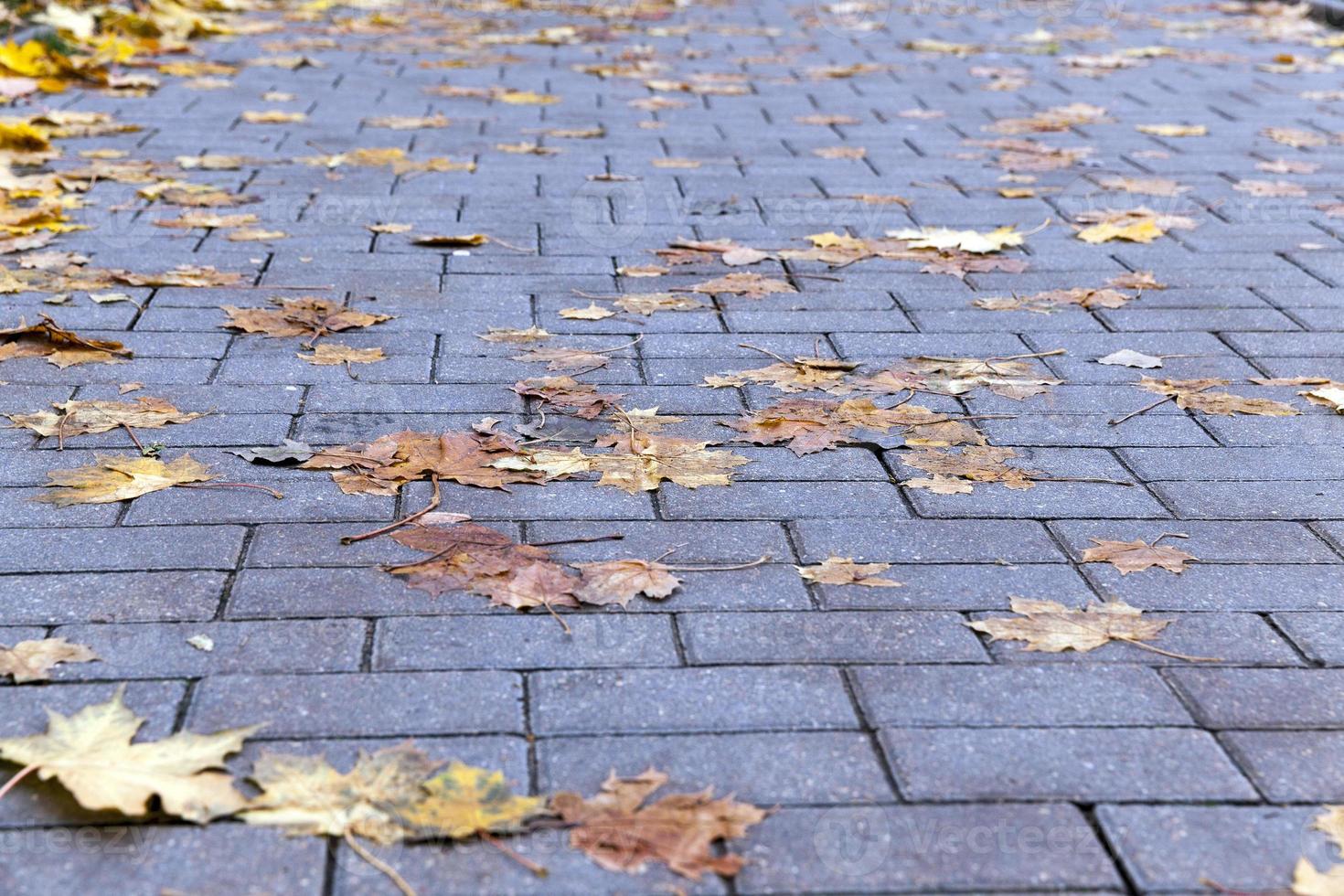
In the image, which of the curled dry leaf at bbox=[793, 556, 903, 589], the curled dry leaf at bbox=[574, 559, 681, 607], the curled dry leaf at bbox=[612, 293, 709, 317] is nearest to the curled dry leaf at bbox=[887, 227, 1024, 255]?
the curled dry leaf at bbox=[612, 293, 709, 317]

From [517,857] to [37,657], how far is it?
31.4 inches

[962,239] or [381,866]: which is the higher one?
[381,866]

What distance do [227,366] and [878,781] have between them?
1908 millimetres

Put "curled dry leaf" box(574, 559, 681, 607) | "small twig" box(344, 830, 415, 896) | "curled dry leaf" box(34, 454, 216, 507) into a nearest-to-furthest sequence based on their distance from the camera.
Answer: "small twig" box(344, 830, 415, 896) < "curled dry leaf" box(574, 559, 681, 607) < "curled dry leaf" box(34, 454, 216, 507)

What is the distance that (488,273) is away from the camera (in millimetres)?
3760

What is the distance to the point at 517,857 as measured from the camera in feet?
5.06

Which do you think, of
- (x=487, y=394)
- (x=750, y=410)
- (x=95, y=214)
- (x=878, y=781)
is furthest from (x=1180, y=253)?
(x=95, y=214)

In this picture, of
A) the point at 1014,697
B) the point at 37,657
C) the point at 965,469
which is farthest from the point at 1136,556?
the point at 37,657

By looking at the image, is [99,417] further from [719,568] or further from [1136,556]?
[1136,556]

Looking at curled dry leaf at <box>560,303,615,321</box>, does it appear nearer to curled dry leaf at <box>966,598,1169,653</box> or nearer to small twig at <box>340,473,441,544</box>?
small twig at <box>340,473,441,544</box>

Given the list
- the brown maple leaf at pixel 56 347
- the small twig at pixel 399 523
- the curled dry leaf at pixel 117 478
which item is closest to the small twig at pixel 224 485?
the curled dry leaf at pixel 117 478

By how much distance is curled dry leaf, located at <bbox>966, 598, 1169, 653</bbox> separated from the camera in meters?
2.03

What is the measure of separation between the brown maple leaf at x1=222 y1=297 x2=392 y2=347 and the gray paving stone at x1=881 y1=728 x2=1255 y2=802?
1933 mm

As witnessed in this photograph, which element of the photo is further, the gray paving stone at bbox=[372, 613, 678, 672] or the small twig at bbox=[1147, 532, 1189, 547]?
the small twig at bbox=[1147, 532, 1189, 547]
